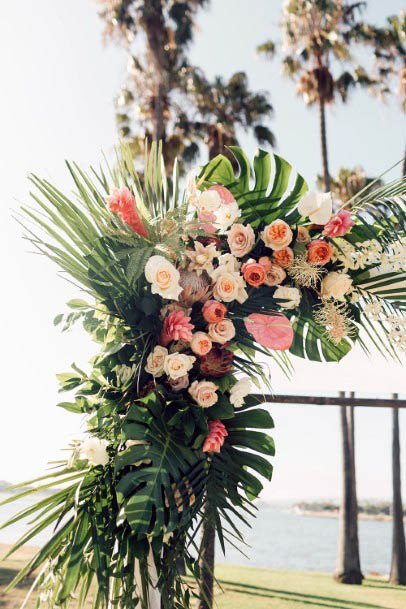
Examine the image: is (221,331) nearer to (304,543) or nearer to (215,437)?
(215,437)

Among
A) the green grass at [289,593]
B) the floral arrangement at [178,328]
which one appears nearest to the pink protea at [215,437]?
the floral arrangement at [178,328]

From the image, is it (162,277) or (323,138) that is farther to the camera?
(323,138)

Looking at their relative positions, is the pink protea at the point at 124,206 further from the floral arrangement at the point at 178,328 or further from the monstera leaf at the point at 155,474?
the monstera leaf at the point at 155,474

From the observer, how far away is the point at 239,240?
1871mm

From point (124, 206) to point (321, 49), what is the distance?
1235cm

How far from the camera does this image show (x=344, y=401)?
2740mm

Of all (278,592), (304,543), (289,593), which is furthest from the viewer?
(304,543)

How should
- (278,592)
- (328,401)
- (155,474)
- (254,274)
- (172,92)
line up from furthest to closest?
1. (172,92)
2. (278,592)
3. (328,401)
4. (254,274)
5. (155,474)

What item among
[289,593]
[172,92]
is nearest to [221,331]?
[289,593]

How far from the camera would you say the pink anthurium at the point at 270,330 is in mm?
1843

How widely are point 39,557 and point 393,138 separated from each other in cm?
1338

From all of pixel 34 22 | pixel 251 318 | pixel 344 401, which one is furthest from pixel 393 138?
pixel 251 318

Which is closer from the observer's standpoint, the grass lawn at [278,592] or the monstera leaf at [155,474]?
the monstera leaf at [155,474]

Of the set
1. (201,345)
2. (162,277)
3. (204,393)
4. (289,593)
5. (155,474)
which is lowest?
(289,593)
